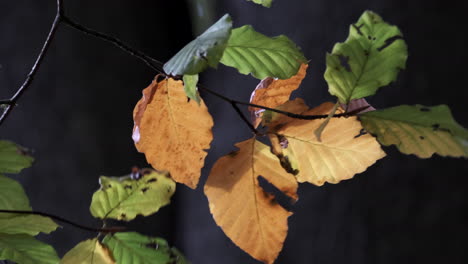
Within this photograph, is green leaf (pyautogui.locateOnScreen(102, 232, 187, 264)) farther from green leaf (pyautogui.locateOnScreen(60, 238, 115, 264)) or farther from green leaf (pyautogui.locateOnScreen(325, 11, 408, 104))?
green leaf (pyautogui.locateOnScreen(325, 11, 408, 104))

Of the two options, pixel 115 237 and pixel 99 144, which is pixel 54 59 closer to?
pixel 99 144

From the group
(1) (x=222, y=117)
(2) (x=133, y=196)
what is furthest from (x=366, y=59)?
(1) (x=222, y=117)

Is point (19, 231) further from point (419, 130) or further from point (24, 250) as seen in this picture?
point (419, 130)

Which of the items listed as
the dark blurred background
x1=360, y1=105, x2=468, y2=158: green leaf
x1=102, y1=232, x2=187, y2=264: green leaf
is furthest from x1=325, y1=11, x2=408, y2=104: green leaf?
the dark blurred background

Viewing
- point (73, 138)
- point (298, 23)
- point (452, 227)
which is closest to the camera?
point (452, 227)

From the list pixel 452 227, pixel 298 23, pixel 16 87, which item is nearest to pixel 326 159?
pixel 452 227

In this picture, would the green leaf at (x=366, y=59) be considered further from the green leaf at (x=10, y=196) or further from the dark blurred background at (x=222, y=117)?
the dark blurred background at (x=222, y=117)
